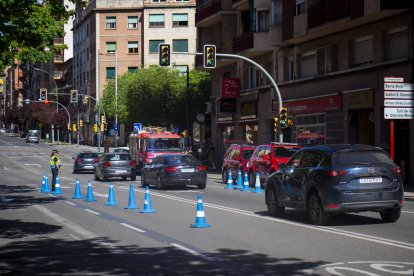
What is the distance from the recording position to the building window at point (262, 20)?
40656 mm

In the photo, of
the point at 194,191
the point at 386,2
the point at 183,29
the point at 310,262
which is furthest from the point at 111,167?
the point at 183,29

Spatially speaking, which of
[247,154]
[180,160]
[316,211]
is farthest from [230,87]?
[316,211]

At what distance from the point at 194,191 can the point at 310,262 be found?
17423mm

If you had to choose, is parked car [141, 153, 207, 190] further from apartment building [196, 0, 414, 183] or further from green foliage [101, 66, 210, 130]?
green foliage [101, 66, 210, 130]

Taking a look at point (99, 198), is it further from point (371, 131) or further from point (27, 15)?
point (371, 131)

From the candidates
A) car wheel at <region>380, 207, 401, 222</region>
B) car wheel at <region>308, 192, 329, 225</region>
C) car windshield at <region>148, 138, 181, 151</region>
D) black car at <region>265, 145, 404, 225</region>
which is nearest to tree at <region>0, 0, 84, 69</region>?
black car at <region>265, 145, 404, 225</region>

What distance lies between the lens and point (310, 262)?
984cm

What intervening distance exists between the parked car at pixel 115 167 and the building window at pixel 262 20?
11.0 m

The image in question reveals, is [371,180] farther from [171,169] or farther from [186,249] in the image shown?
[171,169]

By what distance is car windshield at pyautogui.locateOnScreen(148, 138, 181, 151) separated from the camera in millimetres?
39688

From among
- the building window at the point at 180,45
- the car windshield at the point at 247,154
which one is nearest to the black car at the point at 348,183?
the car windshield at the point at 247,154

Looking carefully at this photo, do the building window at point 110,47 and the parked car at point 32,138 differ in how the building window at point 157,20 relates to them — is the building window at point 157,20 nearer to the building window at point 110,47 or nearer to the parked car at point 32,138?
the building window at point 110,47

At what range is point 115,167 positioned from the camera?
36.2 metres

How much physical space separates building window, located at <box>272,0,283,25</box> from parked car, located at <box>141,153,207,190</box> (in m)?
13.6
